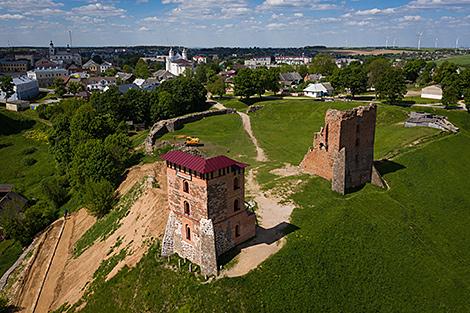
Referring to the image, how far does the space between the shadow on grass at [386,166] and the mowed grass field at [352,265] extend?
0.86 ft

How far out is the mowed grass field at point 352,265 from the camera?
23844mm

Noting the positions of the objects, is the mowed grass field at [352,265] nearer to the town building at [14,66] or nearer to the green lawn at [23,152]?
the green lawn at [23,152]

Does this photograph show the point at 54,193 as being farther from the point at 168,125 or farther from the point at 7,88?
the point at 7,88

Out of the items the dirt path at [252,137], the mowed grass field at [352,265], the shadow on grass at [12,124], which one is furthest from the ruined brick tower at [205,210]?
the shadow on grass at [12,124]

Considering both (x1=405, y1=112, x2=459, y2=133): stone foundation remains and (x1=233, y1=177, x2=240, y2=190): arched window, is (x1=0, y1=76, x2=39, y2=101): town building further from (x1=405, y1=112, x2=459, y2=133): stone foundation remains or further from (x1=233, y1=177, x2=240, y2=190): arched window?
(x1=233, y1=177, x2=240, y2=190): arched window

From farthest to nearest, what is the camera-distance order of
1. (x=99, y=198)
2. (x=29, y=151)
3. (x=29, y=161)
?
(x=29, y=151) < (x=29, y=161) < (x=99, y=198)

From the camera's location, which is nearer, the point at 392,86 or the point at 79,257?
the point at 79,257

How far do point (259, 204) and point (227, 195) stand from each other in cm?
853

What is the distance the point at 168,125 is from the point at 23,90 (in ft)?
211

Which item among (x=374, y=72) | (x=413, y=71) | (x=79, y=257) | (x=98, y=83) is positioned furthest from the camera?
(x=98, y=83)

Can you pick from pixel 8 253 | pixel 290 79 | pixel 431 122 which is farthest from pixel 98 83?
pixel 431 122

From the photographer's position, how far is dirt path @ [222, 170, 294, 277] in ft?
83.3

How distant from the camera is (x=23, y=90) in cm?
10538

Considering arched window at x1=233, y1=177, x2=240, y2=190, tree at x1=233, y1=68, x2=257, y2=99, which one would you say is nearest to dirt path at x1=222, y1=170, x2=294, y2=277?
arched window at x1=233, y1=177, x2=240, y2=190
